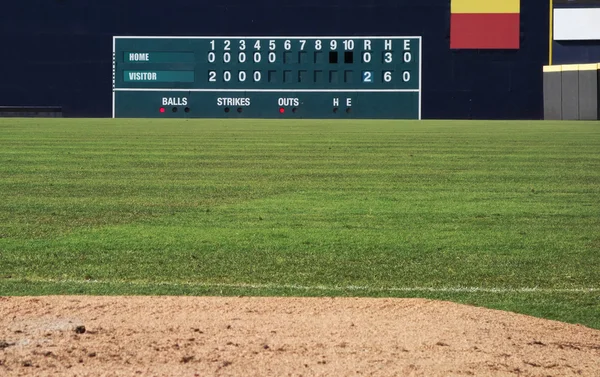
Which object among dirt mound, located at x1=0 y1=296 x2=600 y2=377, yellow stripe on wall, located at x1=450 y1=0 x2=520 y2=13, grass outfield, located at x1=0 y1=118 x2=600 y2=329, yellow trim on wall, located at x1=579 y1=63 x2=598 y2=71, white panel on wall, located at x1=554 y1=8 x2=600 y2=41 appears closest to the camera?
dirt mound, located at x1=0 y1=296 x2=600 y2=377

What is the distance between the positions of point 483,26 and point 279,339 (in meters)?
28.2

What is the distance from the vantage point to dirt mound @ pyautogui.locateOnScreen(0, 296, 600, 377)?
124 inches

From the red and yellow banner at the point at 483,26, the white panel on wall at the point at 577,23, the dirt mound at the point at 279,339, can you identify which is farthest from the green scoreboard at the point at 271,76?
the dirt mound at the point at 279,339

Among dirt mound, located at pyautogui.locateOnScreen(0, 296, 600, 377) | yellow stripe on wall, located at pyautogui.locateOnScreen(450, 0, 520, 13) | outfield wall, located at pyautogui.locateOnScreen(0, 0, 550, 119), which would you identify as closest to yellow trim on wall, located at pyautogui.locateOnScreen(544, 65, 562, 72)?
outfield wall, located at pyautogui.locateOnScreen(0, 0, 550, 119)

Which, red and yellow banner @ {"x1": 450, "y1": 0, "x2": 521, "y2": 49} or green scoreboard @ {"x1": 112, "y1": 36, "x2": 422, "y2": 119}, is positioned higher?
red and yellow banner @ {"x1": 450, "y1": 0, "x2": 521, "y2": 49}

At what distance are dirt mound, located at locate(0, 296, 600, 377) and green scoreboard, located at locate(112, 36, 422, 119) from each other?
1021 inches

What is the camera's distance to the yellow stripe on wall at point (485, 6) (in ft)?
99.1

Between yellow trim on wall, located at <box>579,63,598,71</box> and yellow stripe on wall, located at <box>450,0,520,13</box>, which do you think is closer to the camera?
yellow trim on wall, located at <box>579,63,598,71</box>

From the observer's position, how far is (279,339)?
351cm

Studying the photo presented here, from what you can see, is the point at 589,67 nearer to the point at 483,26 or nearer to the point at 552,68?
the point at 552,68

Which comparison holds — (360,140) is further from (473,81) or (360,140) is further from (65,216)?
(473,81)

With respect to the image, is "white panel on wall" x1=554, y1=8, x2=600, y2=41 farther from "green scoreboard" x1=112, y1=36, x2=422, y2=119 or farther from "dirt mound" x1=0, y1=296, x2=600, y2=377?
"dirt mound" x1=0, y1=296, x2=600, y2=377

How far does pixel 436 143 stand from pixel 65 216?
1011cm

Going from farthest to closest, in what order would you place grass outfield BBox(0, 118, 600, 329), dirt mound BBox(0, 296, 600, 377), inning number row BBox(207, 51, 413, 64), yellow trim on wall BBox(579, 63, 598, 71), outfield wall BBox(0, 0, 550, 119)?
outfield wall BBox(0, 0, 550, 119)
inning number row BBox(207, 51, 413, 64)
yellow trim on wall BBox(579, 63, 598, 71)
grass outfield BBox(0, 118, 600, 329)
dirt mound BBox(0, 296, 600, 377)
